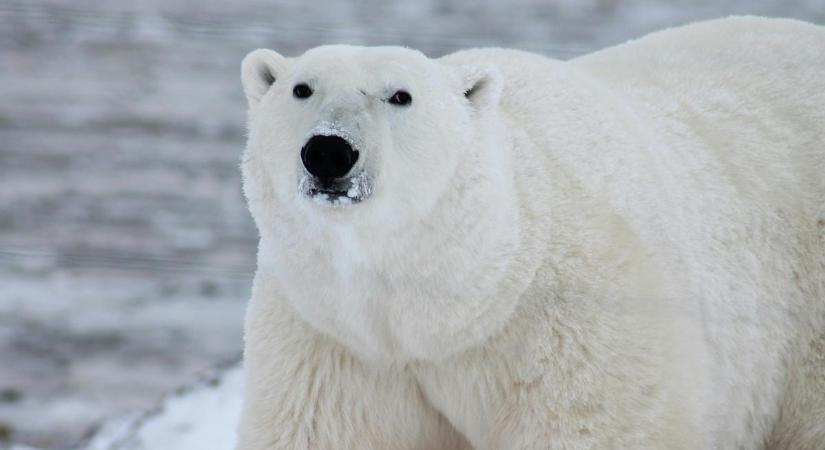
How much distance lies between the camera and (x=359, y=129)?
219 centimetres

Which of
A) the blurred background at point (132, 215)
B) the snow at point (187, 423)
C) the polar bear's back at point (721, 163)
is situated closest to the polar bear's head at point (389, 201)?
the polar bear's back at point (721, 163)

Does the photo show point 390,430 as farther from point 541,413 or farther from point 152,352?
point 152,352

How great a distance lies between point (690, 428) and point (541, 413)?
0.36 metres

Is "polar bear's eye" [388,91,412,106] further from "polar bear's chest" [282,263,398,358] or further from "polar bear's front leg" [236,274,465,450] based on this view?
"polar bear's front leg" [236,274,465,450]

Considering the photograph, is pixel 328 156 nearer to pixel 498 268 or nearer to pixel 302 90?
pixel 302 90

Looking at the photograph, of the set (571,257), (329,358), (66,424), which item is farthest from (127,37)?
(66,424)

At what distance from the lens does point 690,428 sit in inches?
101

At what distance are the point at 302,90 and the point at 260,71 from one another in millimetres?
219

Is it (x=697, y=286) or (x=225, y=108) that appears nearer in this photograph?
(x=697, y=286)

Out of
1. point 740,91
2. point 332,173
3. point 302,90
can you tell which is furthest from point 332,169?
point 740,91

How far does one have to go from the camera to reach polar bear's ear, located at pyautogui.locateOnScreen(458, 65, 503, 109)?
2527 mm

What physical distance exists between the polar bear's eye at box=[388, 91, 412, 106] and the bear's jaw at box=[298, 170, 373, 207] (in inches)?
9.1

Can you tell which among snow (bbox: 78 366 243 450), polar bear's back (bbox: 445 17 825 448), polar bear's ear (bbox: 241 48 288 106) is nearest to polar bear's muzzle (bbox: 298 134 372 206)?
polar bear's ear (bbox: 241 48 288 106)

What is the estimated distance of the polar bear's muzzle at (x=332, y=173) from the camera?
2111mm
